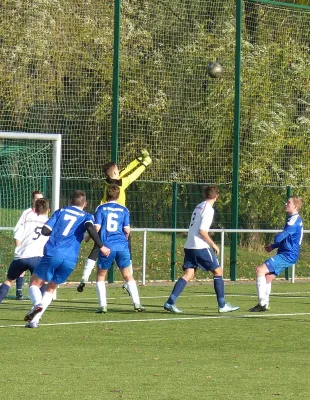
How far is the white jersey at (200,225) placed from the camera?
14.7 meters

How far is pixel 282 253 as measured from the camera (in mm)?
15430

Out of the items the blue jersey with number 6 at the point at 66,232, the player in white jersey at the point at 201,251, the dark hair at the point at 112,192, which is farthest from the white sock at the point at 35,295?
the player in white jersey at the point at 201,251

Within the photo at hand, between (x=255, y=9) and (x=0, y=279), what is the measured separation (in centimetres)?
910

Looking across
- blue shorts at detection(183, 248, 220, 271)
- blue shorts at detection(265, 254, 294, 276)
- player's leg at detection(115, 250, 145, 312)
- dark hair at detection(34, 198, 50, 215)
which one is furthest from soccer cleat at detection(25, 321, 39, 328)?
blue shorts at detection(265, 254, 294, 276)

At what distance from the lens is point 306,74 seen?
2639 centimetres

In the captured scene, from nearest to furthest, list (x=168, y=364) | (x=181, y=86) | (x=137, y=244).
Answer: (x=168, y=364)
(x=181, y=86)
(x=137, y=244)

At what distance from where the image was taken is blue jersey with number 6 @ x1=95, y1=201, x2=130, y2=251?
1456 centimetres

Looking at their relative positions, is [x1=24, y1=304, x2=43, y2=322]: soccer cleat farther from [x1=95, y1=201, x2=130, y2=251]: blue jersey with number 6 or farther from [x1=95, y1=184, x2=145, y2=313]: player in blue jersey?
[x1=95, y1=201, x2=130, y2=251]: blue jersey with number 6

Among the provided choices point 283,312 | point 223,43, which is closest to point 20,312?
point 283,312

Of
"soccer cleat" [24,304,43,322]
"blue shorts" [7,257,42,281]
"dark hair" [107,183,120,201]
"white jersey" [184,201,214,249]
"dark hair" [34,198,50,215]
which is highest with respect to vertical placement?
"dark hair" [107,183,120,201]

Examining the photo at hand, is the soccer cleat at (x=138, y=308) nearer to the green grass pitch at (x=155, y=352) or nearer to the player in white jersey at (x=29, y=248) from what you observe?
the green grass pitch at (x=155, y=352)

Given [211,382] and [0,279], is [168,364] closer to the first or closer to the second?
[211,382]

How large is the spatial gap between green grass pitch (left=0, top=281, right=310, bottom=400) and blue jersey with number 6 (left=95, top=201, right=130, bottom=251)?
3.30 feet

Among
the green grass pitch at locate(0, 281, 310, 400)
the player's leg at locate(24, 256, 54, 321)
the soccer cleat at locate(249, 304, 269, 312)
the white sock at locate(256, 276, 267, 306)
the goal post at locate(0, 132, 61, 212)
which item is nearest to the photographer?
the green grass pitch at locate(0, 281, 310, 400)
